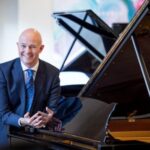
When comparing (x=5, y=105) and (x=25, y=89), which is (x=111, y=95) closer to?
(x=25, y=89)

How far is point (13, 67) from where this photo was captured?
2.56m

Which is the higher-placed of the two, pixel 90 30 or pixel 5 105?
pixel 90 30

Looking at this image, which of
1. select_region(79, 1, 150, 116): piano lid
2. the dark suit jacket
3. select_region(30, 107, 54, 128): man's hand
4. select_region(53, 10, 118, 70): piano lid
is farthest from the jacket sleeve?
select_region(53, 10, 118, 70): piano lid

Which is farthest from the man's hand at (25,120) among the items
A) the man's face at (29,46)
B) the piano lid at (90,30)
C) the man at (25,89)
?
the piano lid at (90,30)

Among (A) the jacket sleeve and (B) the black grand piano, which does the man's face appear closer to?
(A) the jacket sleeve

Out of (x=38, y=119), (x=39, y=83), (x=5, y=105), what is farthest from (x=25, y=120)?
(x=39, y=83)

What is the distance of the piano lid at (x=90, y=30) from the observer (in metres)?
3.84

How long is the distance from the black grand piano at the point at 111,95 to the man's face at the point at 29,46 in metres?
0.38

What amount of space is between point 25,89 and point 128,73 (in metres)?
1.27

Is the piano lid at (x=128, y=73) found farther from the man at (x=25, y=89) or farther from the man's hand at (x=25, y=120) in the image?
the man's hand at (x=25, y=120)

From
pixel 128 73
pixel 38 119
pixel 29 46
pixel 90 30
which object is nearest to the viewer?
pixel 38 119

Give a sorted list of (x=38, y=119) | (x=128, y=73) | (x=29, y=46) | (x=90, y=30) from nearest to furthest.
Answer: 1. (x=38, y=119)
2. (x=29, y=46)
3. (x=128, y=73)
4. (x=90, y=30)

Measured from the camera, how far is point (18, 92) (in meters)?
2.51

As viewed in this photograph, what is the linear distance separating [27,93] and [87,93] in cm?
76
